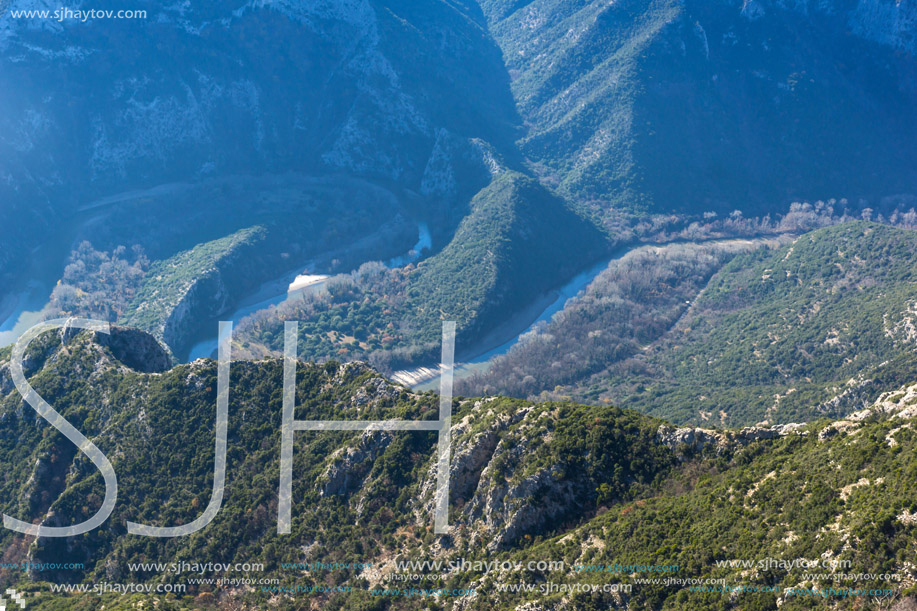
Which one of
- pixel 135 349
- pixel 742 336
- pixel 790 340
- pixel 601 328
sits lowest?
pixel 790 340

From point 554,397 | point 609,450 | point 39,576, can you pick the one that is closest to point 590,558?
point 609,450

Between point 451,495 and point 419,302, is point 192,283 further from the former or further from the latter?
point 451,495

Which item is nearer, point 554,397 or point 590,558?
point 590,558

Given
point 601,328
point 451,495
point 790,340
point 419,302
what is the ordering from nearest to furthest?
point 451,495 → point 790,340 → point 601,328 → point 419,302

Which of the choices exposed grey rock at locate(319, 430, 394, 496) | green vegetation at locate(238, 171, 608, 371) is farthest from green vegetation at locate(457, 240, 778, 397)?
exposed grey rock at locate(319, 430, 394, 496)

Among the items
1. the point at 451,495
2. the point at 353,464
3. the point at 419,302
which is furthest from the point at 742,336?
Result: the point at 353,464

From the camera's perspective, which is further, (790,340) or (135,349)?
(790,340)

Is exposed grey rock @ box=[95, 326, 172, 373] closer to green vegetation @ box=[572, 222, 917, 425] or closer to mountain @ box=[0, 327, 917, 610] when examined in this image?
mountain @ box=[0, 327, 917, 610]

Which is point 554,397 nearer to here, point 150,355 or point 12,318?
point 150,355
